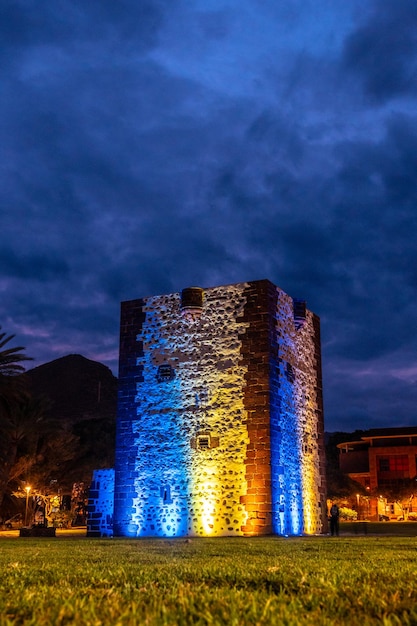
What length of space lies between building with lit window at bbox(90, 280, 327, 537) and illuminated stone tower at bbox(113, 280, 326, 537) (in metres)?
0.03

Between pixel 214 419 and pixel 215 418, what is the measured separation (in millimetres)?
44

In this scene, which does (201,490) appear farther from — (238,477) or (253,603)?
(253,603)

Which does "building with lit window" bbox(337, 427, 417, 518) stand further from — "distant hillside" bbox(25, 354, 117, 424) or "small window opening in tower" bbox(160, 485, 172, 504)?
"distant hillside" bbox(25, 354, 117, 424)

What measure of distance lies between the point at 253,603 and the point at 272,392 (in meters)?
18.2

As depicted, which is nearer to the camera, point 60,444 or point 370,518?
point 60,444

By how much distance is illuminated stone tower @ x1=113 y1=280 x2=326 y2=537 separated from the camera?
2161 cm

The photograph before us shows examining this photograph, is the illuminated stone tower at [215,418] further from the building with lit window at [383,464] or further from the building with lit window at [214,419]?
the building with lit window at [383,464]

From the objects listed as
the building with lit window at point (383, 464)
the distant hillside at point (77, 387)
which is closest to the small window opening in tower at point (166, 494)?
the building with lit window at point (383, 464)

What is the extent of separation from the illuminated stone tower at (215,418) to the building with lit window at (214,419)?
33 mm

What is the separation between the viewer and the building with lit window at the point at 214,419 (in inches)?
851

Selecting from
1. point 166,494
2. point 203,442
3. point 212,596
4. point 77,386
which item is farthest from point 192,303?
point 77,386

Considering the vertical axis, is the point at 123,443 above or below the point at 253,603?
above

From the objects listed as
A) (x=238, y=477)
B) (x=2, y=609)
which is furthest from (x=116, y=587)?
(x=238, y=477)

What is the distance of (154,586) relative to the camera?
5184 mm
